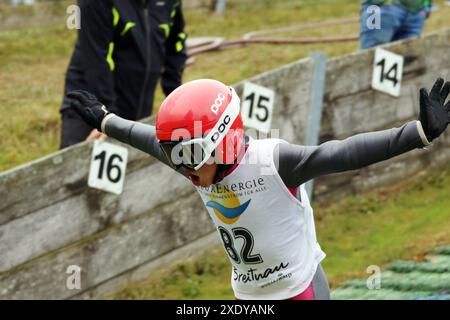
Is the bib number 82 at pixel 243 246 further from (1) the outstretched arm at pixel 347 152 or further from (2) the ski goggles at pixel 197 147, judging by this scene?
(2) the ski goggles at pixel 197 147

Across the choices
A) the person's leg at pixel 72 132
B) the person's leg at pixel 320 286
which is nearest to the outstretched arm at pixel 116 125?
the person's leg at pixel 320 286

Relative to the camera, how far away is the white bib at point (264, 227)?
5.60 meters

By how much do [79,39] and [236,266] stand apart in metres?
3.21

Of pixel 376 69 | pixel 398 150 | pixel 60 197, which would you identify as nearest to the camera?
pixel 398 150

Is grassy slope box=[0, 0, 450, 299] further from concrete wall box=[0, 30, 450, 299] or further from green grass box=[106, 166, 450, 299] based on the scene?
concrete wall box=[0, 30, 450, 299]

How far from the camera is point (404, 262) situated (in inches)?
350

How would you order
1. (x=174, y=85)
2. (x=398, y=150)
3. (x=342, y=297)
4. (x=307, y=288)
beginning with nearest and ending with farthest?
A: (x=398, y=150) < (x=307, y=288) < (x=342, y=297) < (x=174, y=85)

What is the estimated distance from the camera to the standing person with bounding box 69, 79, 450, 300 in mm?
5105

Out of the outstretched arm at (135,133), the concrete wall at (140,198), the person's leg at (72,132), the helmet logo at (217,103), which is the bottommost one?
the concrete wall at (140,198)

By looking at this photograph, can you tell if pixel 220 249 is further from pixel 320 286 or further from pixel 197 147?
pixel 197 147

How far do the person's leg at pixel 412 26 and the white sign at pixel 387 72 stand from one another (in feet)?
2.34

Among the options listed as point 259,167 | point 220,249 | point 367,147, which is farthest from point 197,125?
point 220,249
